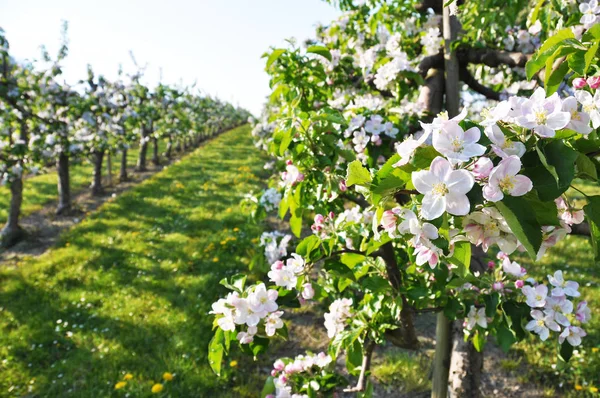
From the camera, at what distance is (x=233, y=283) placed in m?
1.50

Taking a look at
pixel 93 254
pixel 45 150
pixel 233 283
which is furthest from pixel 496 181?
pixel 45 150

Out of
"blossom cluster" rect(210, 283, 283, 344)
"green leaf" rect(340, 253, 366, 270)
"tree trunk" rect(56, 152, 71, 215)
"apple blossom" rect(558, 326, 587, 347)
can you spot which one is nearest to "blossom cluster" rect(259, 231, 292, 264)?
"green leaf" rect(340, 253, 366, 270)

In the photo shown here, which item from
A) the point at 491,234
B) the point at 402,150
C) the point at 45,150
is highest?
the point at 45,150

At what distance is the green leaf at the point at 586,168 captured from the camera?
717mm

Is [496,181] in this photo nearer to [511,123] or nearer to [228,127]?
[511,123]

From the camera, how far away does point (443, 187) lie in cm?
71

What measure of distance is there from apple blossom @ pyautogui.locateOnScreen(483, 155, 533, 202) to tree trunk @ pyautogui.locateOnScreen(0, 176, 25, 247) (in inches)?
323

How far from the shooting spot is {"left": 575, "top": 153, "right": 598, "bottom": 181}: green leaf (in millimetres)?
717

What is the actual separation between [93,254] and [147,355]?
300 centimetres

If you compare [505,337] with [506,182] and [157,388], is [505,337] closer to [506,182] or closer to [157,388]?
[506,182]

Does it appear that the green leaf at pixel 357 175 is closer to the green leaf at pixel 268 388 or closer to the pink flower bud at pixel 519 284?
the pink flower bud at pixel 519 284

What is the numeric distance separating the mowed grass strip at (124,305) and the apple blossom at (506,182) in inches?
117

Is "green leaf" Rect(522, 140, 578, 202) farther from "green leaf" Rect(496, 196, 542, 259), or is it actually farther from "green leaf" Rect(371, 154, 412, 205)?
"green leaf" Rect(371, 154, 412, 205)

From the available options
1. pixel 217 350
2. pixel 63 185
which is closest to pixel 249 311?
pixel 217 350
